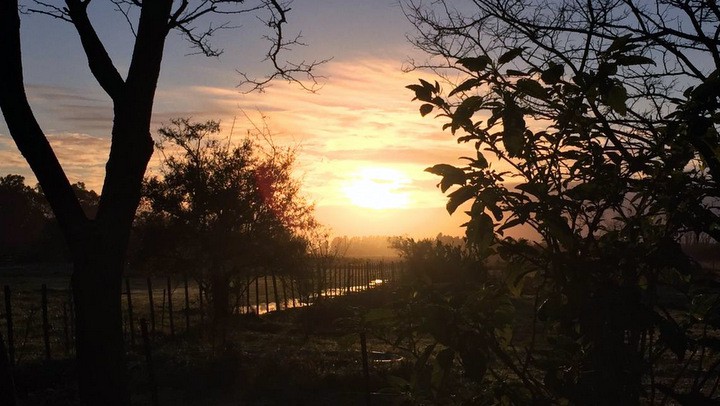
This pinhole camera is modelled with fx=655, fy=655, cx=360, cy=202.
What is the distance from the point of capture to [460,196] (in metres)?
1.93

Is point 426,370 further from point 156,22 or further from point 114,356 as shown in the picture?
point 156,22

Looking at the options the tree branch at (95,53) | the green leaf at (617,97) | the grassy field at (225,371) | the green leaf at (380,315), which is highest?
the tree branch at (95,53)

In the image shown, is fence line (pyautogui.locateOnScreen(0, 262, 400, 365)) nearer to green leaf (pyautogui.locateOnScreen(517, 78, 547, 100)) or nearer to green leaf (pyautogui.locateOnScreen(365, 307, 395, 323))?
green leaf (pyautogui.locateOnScreen(365, 307, 395, 323))

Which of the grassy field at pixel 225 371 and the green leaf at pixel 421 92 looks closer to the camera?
the green leaf at pixel 421 92

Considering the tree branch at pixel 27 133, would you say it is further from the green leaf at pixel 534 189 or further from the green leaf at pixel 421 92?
the green leaf at pixel 534 189

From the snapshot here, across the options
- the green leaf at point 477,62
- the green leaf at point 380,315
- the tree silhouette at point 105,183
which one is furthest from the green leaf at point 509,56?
the tree silhouette at point 105,183

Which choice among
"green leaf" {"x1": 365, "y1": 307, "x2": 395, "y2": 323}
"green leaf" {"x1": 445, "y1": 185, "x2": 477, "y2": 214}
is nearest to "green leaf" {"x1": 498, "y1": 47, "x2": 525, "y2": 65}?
"green leaf" {"x1": 445, "y1": 185, "x2": 477, "y2": 214}

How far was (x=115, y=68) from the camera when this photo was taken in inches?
212

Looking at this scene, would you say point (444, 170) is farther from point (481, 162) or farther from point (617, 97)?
point (617, 97)

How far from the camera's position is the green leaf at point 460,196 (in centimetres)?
193

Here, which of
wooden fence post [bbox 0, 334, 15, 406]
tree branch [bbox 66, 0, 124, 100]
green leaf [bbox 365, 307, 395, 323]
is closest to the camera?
green leaf [bbox 365, 307, 395, 323]

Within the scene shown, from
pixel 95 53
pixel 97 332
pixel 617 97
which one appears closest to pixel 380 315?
pixel 617 97

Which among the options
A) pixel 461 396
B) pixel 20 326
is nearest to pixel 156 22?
pixel 461 396

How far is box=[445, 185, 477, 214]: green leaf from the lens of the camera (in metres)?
1.93
